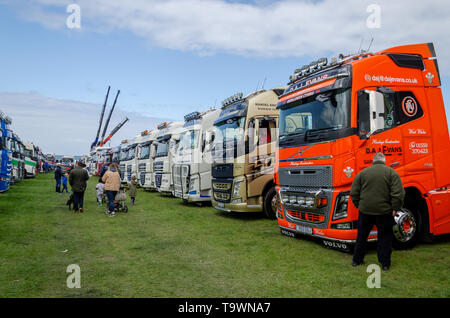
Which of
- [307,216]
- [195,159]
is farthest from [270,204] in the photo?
[195,159]

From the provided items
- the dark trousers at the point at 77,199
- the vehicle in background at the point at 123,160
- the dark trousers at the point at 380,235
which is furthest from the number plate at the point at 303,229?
the vehicle in background at the point at 123,160

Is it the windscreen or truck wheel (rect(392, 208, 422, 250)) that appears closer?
the windscreen

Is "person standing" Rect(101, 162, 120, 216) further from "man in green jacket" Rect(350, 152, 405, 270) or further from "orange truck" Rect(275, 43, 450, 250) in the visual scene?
"man in green jacket" Rect(350, 152, 405, 270)

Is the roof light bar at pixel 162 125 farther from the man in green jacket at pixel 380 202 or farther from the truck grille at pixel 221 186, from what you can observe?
the man in green jacket at pixel 380 202

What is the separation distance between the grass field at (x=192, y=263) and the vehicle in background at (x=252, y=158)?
0.76m

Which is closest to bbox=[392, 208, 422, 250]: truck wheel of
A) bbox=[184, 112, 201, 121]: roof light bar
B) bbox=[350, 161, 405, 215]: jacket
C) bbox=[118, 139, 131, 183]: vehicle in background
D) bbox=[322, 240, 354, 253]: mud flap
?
bbox=[322, 240, 354, 253]: mud flap

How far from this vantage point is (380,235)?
18.6 feet

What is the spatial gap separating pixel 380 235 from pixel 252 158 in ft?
17.0

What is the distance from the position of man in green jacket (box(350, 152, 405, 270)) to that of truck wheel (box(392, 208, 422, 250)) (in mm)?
1150

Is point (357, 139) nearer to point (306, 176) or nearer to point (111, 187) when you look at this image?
point (306, 176)

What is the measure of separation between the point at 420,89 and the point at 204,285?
17.9 ft

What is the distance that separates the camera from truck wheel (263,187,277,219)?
1051cm

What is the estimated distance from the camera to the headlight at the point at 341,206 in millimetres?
6395
